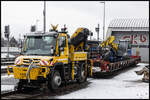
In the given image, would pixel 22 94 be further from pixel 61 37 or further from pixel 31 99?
pixel 61 37

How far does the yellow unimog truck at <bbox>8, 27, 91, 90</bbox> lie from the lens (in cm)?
1148

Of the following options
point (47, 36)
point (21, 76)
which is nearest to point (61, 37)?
point (47, 36)

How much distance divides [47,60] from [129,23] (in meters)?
43.7

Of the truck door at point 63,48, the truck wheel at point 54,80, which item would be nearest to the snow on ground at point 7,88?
the truck wheel at point 54,80

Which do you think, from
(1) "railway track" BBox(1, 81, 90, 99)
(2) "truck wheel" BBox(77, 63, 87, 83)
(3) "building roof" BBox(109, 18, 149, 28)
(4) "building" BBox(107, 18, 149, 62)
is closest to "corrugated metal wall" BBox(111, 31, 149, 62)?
(4) "building" BBox(107, 18, 149, 62)

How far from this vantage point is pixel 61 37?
12852 millimetres

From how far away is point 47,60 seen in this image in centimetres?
1155

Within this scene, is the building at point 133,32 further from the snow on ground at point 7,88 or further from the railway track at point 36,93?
the snow on ground at point 7,88

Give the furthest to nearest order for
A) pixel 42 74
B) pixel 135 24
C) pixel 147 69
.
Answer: pixel 135 24 < pixel 147 69 < pixel 42 74

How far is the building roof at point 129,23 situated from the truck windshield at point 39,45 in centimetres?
4107

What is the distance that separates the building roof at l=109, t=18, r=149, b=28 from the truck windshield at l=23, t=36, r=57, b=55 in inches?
1617

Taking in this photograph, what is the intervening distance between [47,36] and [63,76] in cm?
214

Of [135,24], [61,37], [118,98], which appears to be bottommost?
[118,98]

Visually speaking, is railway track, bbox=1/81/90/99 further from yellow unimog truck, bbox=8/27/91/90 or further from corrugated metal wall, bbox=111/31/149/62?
corrugated metal wall, bbox=111/31/149/62
